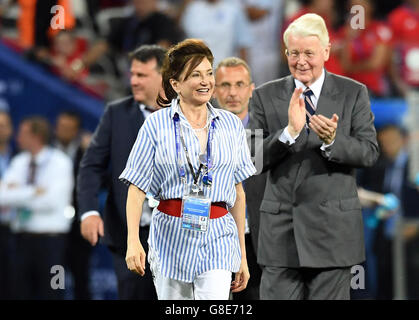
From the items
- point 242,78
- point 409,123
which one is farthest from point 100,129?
point 409,123

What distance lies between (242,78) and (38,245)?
3617 mm

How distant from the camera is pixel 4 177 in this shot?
31.5ft

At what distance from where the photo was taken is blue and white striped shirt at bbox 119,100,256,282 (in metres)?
4.76

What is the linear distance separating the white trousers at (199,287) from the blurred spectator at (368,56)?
17.0 ft

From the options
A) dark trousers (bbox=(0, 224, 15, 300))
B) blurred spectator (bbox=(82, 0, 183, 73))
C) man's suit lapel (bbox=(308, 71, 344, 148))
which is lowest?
dark trousers (bbox=(0, 224, 15, 300))

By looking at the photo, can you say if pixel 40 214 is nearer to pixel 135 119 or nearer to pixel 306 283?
pixel 135 119

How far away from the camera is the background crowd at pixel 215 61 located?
354 inches

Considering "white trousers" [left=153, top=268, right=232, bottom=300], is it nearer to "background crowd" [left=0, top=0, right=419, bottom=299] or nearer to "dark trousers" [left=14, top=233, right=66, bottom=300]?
"background crowd" [left=0, top=0, right=419, bottom=299]

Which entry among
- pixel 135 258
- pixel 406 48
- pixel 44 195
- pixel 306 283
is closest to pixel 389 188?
pixel 406 48

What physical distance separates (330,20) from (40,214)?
3493 millimetres

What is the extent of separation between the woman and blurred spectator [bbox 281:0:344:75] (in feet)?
15.3

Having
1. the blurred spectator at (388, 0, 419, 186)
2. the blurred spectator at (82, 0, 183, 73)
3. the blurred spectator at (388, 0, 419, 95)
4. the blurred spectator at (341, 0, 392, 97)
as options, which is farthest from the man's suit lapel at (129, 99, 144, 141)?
the blurred spectator at (388, 0, 419, 95)

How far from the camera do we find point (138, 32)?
10016mm

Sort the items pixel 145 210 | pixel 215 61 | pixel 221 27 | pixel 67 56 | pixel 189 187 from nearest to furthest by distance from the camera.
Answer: pixel 189 187 → pixel 145 210 → pixel 215 61 → pixel 221 27 → pixel 67 56
